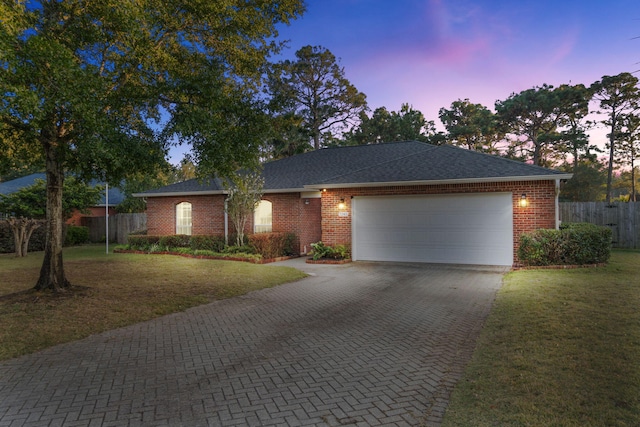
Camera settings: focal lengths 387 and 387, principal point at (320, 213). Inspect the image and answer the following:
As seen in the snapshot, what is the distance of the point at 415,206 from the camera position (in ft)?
41.9

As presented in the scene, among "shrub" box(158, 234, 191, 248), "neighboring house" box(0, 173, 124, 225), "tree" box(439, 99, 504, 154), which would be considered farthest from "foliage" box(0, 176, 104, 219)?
"tree" box(439, 99, 504, 154)

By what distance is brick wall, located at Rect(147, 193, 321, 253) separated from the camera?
1552 centimetres

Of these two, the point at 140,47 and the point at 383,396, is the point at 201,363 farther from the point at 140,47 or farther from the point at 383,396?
the point at 140,47

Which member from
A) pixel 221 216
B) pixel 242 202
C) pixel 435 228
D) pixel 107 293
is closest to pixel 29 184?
pixel 221 216

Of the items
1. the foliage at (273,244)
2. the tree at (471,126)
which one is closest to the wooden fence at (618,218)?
the foliage at (273,244)

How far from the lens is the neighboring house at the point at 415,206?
11555 mm

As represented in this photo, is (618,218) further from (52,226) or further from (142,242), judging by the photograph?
(142,242)

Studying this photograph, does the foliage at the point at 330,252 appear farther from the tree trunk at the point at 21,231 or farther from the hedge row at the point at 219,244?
the tree trunk at the point at 21,231

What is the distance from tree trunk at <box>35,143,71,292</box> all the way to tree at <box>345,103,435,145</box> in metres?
26.3

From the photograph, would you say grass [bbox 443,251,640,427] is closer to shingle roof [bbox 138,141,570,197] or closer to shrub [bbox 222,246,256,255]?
shingle roof [bbox 138,141,570,197]

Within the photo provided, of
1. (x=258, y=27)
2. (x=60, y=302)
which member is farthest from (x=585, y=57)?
(x=60, y=302)

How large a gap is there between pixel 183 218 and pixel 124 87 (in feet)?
35.6

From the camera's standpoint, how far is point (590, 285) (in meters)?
8.38

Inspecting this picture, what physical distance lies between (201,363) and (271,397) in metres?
1.28
